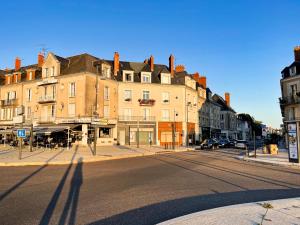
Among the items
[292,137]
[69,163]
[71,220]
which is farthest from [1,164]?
[292,137]

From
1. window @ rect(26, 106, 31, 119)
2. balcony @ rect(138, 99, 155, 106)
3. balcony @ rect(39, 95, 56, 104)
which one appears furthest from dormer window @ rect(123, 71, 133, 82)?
window @ rect(26, 106, 31, 119)

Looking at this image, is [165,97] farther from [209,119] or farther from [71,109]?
[209,119]

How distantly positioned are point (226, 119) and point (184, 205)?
6410cm

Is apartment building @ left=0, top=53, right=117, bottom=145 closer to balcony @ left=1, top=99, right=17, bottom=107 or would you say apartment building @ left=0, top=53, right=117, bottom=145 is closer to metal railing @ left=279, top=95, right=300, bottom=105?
balcony @ left=1, top=99, right=17, bottom=107

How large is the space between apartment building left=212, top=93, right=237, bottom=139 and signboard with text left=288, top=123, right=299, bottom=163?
4908 cm

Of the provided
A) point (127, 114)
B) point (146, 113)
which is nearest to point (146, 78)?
point (146, 113)

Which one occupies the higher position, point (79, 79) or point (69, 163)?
point (79, 79)

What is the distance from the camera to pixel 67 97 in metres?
33.9

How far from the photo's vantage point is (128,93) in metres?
39.0

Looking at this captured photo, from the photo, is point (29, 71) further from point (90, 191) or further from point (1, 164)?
point (90, 191)

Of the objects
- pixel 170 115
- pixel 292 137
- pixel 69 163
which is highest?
pixel 170 115

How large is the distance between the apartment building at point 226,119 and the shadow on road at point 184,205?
59.3 metres

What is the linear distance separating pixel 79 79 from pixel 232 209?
30.7 meters

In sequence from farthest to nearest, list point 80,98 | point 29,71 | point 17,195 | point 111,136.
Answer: point 29,71 → point 111,136 → point 80,98 → point 17,195
